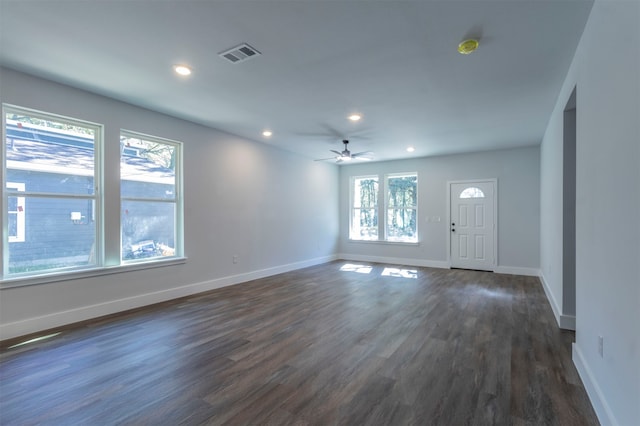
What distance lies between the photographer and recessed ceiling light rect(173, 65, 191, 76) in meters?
3.01

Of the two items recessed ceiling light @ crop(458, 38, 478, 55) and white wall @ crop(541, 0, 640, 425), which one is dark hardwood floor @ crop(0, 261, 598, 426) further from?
recessed ceiling light @ crop(458, 38, 478, 55)

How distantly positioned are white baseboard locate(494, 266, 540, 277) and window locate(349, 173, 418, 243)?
1.94m

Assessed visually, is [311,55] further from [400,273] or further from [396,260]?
[396,260]

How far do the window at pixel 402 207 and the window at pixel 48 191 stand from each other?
634 cm

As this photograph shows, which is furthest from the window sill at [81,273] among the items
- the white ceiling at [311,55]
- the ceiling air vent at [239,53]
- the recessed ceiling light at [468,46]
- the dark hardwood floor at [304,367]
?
the recessed ceiling light at [468,46]

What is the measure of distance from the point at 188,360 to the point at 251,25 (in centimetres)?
282

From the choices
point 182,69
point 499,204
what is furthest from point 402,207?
point 182,69

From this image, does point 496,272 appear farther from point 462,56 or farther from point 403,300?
point 462,56

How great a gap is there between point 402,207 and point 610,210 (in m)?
6.23

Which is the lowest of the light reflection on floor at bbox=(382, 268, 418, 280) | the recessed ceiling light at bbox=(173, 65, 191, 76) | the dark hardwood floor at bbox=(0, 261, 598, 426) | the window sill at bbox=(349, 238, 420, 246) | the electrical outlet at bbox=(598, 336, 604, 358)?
the dark hardwood floor at bbox=(0, 261, 598, 426)

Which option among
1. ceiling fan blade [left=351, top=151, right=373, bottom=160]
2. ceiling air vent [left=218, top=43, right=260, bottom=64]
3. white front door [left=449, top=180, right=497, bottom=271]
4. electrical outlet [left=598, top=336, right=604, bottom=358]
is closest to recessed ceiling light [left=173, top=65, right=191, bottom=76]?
ceiling air vent [left=218, top=43, right=260, bottom=64]

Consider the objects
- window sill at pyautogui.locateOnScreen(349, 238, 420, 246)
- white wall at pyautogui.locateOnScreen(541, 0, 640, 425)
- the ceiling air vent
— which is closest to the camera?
white wall at pyautogui.locateOnScreen(541, 0, 640, 425)

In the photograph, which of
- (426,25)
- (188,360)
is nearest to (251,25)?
(426,25)

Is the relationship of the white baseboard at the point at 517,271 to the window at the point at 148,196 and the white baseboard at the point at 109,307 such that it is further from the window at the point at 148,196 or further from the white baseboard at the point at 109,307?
the window at the point at 148,196
